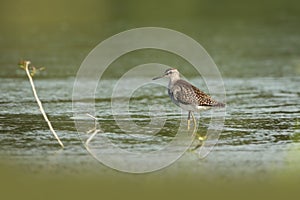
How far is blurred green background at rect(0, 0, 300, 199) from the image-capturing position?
6.34 metres

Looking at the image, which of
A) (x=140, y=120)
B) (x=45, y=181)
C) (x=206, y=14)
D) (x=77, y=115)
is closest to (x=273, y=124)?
(x=140, y=120)

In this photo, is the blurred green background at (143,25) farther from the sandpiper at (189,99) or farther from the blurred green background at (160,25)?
the sandpiper at (189,99)

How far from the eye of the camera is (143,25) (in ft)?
57.9

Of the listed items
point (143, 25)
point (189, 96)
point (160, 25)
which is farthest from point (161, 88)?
point (160, 25)

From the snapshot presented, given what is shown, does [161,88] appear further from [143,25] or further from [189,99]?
[143,25]

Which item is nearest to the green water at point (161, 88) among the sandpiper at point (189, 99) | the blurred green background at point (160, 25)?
the blurred green background at point (160, 25)

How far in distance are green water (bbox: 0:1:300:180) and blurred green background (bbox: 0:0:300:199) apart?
3 centimetres

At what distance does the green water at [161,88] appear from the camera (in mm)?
7312

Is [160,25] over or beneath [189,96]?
over

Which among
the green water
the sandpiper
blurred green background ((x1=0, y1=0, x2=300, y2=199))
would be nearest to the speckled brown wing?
the sandpiper

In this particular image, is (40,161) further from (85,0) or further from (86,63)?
(85,0)

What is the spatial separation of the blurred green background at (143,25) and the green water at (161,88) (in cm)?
3

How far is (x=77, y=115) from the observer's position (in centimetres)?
935

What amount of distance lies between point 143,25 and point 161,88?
6.40 meters
